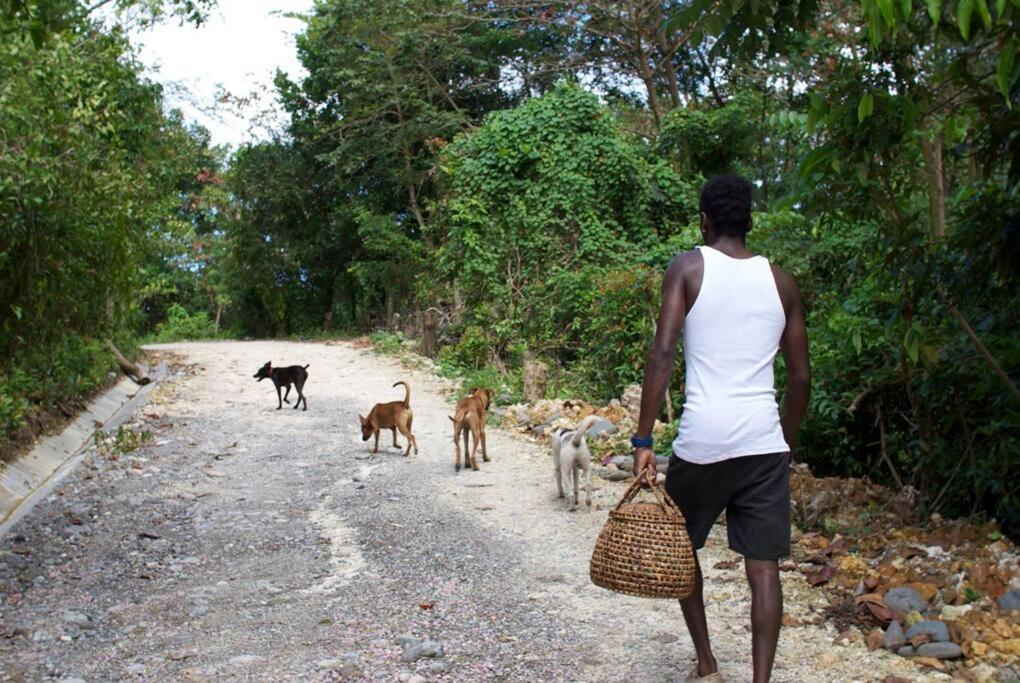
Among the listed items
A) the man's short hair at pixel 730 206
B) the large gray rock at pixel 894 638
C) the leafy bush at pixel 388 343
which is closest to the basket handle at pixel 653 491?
the man's short hair at pixel 730 206

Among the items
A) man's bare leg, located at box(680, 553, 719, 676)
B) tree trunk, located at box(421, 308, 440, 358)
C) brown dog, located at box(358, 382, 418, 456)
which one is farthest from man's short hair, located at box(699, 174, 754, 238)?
tree trunk, located at box(421, 308, 440, 358)

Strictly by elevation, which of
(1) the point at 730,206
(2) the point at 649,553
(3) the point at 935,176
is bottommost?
(2) the point at 649,553

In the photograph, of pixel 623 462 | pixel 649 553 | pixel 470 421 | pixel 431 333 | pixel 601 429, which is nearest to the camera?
pixel 649 553

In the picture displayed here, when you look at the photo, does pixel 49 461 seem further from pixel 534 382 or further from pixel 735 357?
pixel 735 357

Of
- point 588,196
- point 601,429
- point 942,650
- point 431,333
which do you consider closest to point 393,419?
point 601,429

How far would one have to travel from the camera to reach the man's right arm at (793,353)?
3.61 m

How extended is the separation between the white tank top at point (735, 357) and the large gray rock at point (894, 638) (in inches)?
62.3

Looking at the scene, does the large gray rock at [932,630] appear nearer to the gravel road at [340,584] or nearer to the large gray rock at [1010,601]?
the gravel road at [340,584]

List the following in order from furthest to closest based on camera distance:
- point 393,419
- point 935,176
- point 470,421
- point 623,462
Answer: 1. point 935,176
2. point 393,419
3. point 470,421
4. point 623,462

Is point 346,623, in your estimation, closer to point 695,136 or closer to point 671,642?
point 671,642

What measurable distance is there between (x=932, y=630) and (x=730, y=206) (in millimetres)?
2339

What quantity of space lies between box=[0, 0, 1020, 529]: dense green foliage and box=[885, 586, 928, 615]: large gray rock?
1209mm

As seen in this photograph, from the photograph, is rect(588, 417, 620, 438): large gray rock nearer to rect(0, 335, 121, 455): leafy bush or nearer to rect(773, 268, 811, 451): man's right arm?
rect(0, 335, 121, 455): leafy bush

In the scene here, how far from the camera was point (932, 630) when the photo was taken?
4.50m
